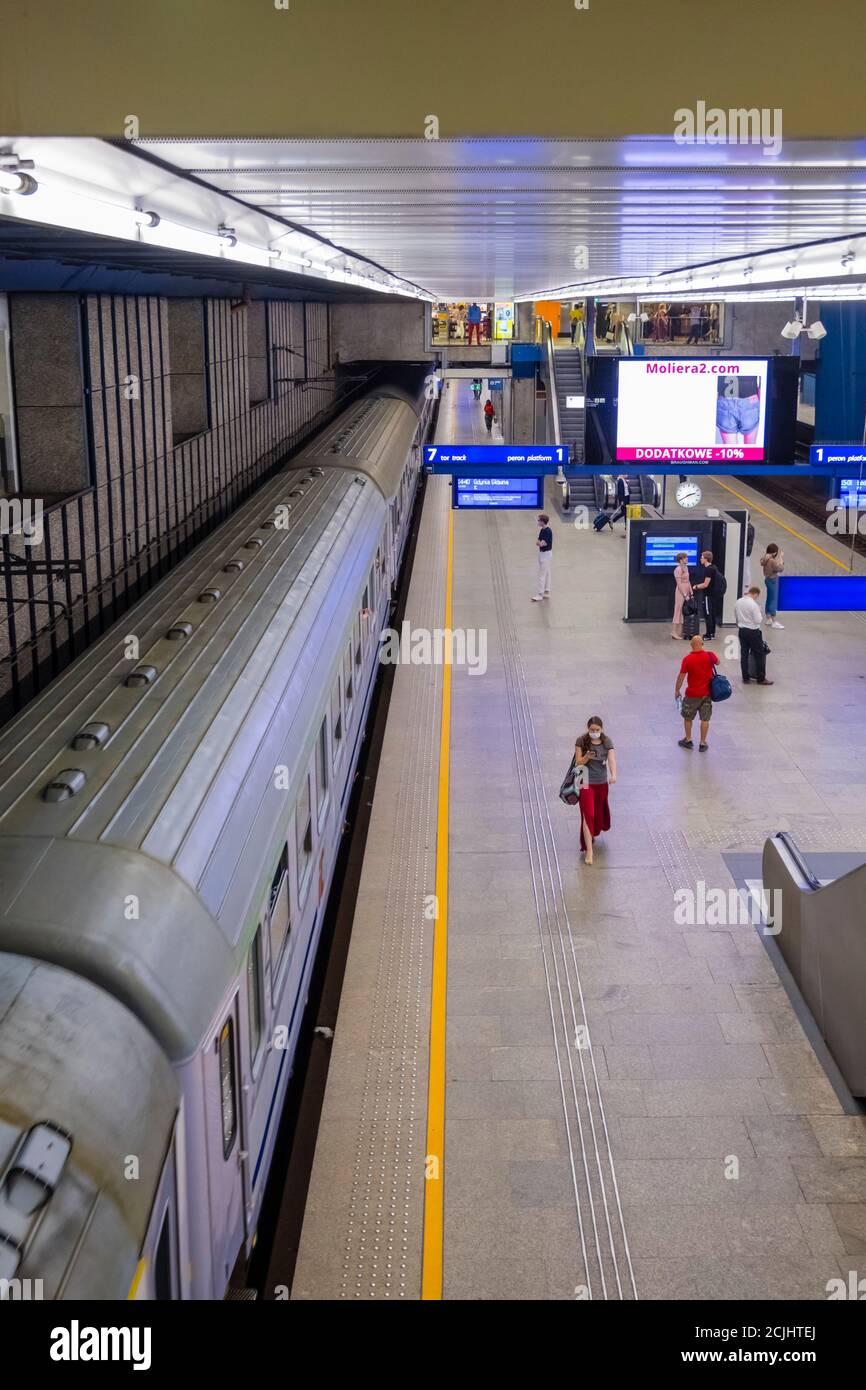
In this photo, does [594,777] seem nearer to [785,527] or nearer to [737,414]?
[737,414]

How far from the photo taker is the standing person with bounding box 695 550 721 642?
54.9 ft

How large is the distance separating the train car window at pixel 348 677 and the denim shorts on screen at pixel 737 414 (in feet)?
21.0

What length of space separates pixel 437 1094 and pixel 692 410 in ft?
30.2

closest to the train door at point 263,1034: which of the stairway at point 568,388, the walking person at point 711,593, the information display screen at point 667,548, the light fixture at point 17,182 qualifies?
the light fixture at point 17,182

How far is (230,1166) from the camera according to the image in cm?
427

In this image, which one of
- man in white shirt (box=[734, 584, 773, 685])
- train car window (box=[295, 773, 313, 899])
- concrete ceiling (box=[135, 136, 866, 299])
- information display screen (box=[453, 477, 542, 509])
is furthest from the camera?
information display screen (box=[453, 477, 542, 509])

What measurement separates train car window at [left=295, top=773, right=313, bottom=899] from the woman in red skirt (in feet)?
11.4

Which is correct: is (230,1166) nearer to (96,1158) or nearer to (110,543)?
(96,1158)

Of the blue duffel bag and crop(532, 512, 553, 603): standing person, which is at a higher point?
crop(532, 512, 553, 603): standing person

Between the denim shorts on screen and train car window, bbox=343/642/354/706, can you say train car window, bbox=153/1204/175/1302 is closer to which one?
train car window, bbox=343/642/354/706

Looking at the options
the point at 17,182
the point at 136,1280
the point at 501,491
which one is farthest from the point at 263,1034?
the point at 501,491

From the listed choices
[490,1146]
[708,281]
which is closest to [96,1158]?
[490,1146]

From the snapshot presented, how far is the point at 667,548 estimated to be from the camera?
17312mm

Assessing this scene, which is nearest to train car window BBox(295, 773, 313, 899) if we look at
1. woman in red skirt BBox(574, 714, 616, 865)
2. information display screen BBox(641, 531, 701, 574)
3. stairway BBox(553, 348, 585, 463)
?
woman in red skirt BBox(574, 714, 616, 865)
